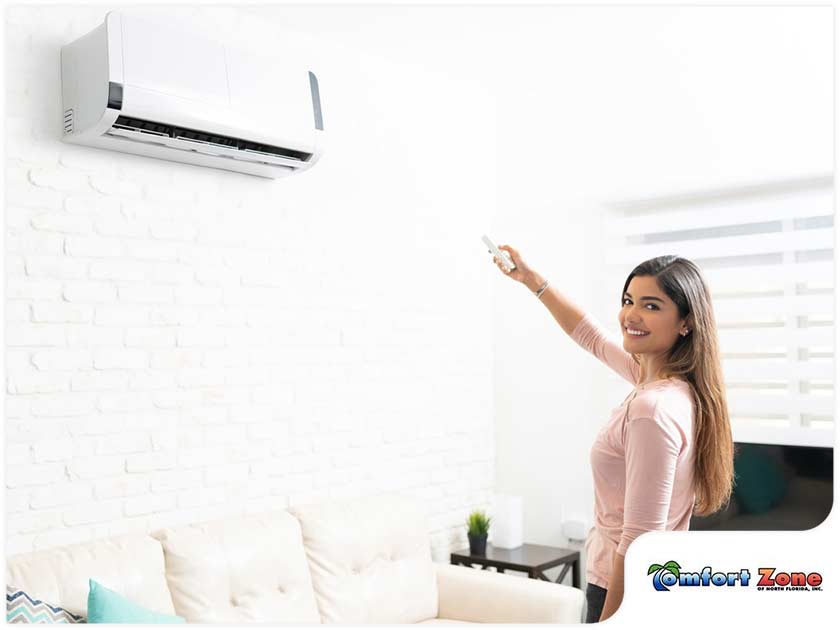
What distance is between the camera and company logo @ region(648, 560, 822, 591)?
4.87 feet

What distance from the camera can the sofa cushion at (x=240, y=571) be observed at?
2.36 metres

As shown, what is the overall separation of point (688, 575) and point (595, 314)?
1966 millimetres

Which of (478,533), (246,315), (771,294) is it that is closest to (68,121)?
(246,315)

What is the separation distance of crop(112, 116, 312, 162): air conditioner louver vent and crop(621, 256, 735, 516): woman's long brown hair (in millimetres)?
1293

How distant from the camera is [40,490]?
2.25 m

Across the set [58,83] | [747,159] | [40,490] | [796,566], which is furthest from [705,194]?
[40,490]

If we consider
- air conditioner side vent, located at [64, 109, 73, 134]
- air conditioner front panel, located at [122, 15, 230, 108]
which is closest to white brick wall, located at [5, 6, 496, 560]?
air conditioner side vent, located at [64, 109, 73, 134]

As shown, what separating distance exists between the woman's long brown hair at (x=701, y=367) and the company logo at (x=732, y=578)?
24 centimetres

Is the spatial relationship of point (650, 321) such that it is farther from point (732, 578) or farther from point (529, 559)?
point (529, 559)

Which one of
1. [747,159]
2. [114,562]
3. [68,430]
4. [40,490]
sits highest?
[747,159]

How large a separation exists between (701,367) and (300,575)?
58.0 inches

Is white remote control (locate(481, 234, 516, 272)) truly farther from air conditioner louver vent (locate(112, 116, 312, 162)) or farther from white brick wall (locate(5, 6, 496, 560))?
white brick wall (locate(5, 6, 496, 560))

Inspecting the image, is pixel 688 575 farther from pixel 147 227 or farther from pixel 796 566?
pixel 147 227

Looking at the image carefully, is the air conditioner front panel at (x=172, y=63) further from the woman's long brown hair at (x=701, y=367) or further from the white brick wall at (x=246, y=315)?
the woman's long brown hair at (x=701, y=367)
